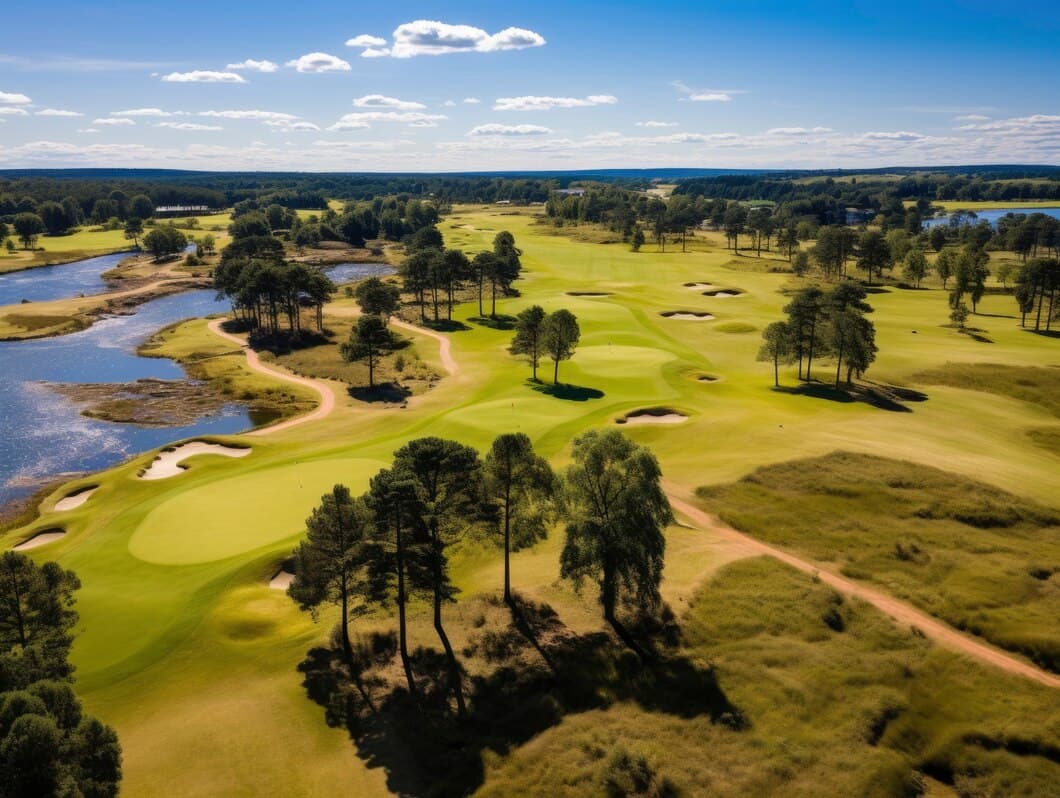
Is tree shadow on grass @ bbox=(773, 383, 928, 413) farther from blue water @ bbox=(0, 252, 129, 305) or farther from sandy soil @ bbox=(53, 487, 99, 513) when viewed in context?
blue water @ bbox=(0, 252, 129, 305)

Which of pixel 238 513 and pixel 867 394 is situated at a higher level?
pixel 867 394

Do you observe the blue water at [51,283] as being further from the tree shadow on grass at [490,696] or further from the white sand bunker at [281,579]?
the tree shadow on grass at [490,696]

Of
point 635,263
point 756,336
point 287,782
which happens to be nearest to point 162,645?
point 287,782

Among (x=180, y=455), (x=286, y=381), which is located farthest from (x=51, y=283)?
(x=180, y=455)

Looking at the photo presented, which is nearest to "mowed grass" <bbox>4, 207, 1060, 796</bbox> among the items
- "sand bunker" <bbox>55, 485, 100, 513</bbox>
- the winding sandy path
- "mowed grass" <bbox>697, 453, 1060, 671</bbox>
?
"sand bunker" <bbox>55, 485, 100, 513</bbox>

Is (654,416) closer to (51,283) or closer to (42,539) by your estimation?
(42,539)

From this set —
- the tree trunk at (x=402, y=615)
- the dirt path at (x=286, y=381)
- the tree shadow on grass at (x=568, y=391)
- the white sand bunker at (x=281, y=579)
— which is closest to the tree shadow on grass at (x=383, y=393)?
the dirt path at (x=286, y=381)

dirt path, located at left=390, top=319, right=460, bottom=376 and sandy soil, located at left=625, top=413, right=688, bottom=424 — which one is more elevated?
dirt path, located at left=390, top=319, right=460, bottom=376
